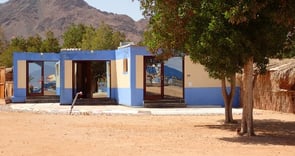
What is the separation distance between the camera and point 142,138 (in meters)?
13.2

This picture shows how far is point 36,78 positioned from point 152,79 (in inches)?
460

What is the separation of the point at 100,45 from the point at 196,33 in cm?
3611

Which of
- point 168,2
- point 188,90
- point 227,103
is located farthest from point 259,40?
point 188,90

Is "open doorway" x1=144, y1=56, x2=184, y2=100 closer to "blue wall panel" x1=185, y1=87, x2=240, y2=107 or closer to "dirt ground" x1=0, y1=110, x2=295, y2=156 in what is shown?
"blue wall panel" x1=185, y1=87, x2=240, y2=107

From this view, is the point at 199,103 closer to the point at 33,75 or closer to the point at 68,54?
the point at 68,54

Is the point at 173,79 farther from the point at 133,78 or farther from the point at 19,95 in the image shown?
the point at 19,95

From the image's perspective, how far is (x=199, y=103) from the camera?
27.9 m

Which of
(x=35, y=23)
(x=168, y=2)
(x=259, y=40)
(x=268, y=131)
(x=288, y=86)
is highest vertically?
(x=35, y=23)

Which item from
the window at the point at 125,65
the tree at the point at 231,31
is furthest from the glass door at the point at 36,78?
the tree at the point at 231,31

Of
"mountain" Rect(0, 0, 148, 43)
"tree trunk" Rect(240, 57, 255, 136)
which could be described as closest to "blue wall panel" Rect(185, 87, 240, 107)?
"tree trunk" Rect(240, 57, 255, 136)

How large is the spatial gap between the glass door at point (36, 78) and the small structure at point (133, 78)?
0.21 meters

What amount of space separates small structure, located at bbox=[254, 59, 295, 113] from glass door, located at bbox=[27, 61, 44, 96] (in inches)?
682

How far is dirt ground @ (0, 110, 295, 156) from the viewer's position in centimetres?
1070

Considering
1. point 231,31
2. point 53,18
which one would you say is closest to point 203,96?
point 231,31
